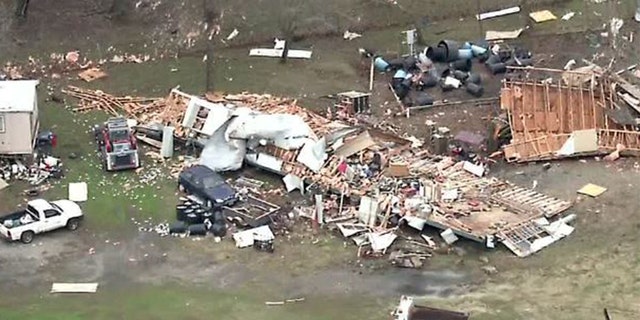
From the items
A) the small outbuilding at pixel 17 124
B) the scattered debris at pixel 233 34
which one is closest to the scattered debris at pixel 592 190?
the small outbuilding at pixel 17 124

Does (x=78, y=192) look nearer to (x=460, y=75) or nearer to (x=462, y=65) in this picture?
(x=460, y=75)

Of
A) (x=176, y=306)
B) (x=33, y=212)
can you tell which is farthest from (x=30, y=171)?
(x=176, y=306)

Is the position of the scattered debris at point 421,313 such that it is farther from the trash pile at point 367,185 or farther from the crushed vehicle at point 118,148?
the crushed vehicle at point 118,148

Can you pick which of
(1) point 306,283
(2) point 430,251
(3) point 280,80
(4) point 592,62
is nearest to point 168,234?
(1) point 306,283

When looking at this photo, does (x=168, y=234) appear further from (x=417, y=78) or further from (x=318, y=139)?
(x=417, y=78)

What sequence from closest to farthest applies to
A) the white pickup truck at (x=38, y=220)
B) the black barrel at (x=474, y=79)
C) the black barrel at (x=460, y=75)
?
the white pickup truck at (x=38, y=220) → the black barrel at (x=474, y=79) → the black barrel at (x=460, y=75)

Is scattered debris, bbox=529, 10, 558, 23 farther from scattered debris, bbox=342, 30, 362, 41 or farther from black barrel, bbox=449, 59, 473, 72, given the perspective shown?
scattered debris, bbox=342, 30, 362, 41
